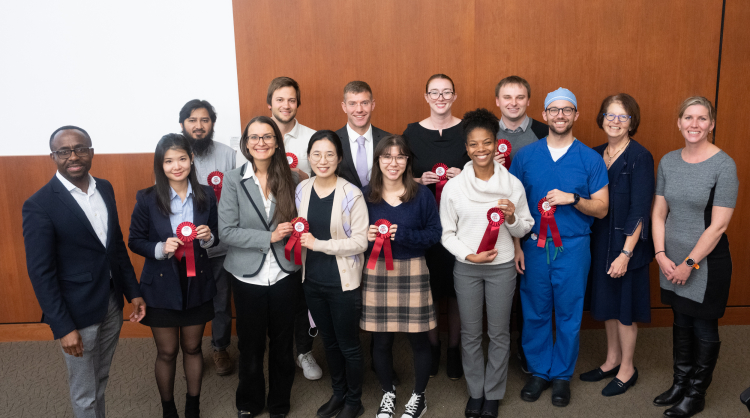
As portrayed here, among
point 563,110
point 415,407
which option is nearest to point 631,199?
point 563,110

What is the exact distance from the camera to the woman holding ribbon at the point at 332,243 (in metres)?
2.29

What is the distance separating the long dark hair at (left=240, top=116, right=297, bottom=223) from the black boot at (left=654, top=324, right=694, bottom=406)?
2173 mm

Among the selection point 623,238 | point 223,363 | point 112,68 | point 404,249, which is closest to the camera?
point 404,249

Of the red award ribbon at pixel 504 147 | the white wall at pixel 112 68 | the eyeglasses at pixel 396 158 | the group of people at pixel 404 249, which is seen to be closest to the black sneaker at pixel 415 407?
the group of people at pixel 404 249

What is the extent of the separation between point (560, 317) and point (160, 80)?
3.10 meters

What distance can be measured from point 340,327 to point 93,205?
126cm

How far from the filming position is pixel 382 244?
90.0 inches

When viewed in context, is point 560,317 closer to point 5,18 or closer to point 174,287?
point 174,287

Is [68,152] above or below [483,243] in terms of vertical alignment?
above

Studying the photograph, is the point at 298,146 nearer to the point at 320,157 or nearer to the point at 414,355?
the point at 320,157

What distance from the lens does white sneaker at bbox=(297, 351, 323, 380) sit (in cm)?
298

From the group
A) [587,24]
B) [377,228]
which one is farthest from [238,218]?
[587,24]

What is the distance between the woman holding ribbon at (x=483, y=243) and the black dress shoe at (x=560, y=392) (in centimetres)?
34

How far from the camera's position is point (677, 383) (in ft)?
8.70
